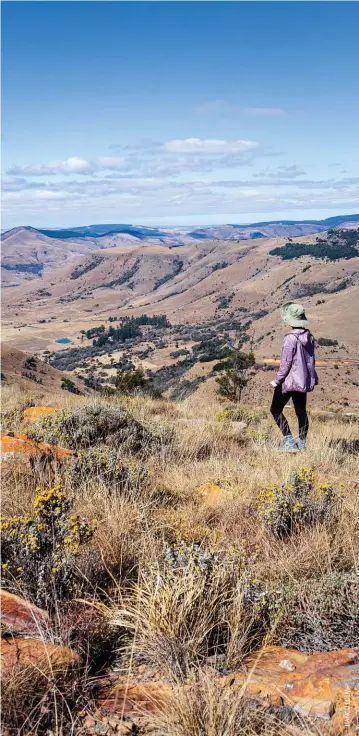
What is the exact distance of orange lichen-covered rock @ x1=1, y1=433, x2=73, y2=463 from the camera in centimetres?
441

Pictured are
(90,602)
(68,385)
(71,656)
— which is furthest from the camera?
(68,385)

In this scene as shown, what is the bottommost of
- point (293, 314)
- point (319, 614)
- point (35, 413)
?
point (35, 413)

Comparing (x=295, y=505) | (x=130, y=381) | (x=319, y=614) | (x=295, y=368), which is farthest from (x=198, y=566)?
(x=130, y=381)

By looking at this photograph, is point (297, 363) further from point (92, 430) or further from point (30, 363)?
point (30, 363)

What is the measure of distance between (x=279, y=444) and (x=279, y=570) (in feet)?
12.7

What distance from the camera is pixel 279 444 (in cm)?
664

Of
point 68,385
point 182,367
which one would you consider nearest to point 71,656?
point 68,385

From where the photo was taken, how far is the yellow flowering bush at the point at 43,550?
2.55m

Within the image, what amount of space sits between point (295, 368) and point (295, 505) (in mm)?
3091

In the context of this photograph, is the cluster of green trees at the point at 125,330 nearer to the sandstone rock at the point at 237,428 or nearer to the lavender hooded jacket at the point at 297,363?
the sandstone rock at the point at 237,428

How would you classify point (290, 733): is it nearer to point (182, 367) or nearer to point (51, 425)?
point (51, 425)

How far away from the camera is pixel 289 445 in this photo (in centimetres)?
622

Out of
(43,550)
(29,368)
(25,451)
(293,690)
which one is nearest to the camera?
(293,690)

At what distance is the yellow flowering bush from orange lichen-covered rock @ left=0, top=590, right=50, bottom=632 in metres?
0.06
